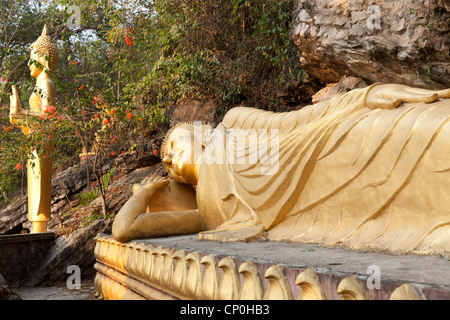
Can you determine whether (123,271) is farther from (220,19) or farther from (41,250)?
(220,19)

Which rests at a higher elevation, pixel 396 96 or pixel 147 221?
pixel 396 96

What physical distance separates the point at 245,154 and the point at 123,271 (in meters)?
1.05

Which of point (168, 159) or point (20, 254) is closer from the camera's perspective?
point (168, 159)

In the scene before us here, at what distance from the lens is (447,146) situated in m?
1.67

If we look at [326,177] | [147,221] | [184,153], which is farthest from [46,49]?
[326,177]

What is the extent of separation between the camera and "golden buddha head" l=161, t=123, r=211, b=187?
327 centimetres

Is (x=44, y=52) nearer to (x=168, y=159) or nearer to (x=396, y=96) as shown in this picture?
(x=168, y=159)

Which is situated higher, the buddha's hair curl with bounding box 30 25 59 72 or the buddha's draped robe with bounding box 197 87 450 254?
the buddha's hair curl with bounding box 30 25 59 72

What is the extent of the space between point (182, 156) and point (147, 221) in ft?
2.26

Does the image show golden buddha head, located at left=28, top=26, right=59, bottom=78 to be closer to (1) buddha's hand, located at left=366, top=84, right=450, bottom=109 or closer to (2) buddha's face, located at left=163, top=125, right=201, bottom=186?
(2) buddha's face, located at left=163, top=125, right=201, bottom=186

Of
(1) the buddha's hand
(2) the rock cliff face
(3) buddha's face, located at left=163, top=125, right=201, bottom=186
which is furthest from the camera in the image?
(3) buddha's face, located at left=163, top=125, right=201, bottom=186

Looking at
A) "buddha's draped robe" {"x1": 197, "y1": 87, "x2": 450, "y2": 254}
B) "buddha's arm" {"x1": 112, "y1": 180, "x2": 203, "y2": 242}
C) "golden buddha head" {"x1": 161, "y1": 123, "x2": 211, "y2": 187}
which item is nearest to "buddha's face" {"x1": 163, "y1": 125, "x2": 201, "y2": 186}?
"golden buddha head" {"x1": 161, "y1": 123, "x2": 211, "y2": 187}

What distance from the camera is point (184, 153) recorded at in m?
3.30

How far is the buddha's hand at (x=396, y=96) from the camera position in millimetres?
1946
